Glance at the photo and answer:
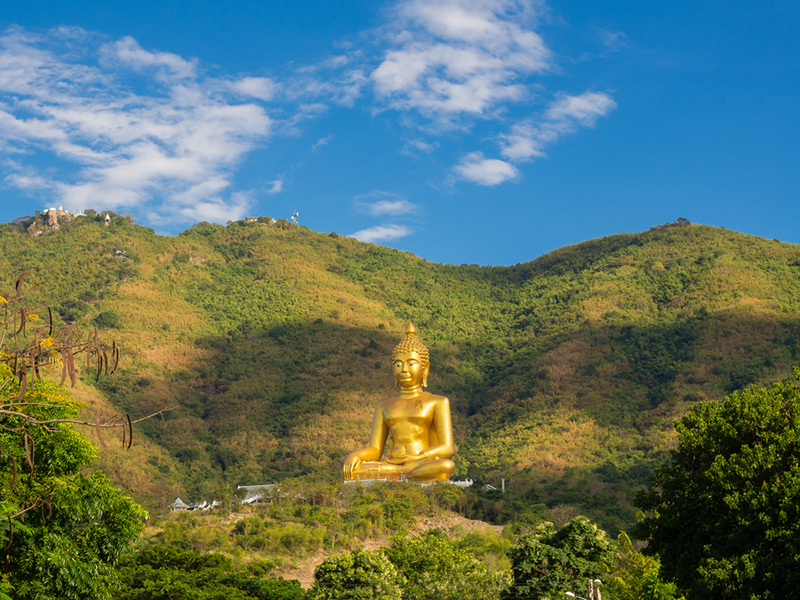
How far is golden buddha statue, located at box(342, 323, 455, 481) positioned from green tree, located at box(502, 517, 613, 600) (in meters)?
3.43

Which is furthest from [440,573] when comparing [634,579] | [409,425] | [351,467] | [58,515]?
[58,515]

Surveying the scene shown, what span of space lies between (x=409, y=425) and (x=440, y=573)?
15.7ft

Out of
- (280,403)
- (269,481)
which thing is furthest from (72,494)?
(280,403)

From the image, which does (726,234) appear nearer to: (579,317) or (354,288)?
(579,317)

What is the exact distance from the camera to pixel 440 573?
97.3 ft

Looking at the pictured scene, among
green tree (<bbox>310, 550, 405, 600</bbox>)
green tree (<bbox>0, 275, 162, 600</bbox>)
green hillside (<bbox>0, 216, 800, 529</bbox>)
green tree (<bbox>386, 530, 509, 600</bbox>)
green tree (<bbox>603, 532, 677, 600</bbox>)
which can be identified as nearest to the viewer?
green tree (<bbox>0, 275, 162, 600</bbox>)

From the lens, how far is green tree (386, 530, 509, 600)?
27.5 meters

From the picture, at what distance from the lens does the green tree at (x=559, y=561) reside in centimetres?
2772

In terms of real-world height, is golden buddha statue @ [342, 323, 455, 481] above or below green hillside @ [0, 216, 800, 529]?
below

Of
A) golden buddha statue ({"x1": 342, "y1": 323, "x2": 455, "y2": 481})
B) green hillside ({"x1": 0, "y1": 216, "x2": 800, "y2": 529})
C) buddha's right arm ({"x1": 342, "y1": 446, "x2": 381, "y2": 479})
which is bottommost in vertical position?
buddha's right arm ({"x1": 342, "y1": 446, "x2": 381, "y2": 479})

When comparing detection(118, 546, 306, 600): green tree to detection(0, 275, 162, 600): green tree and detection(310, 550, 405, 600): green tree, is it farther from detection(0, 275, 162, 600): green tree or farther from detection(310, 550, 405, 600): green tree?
detection(0, 275, 162, 600): green tree

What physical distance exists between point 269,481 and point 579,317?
131 feet

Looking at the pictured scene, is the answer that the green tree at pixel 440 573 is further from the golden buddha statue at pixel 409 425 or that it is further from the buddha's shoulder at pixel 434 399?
the buddha's shoulder at pixel 434 399

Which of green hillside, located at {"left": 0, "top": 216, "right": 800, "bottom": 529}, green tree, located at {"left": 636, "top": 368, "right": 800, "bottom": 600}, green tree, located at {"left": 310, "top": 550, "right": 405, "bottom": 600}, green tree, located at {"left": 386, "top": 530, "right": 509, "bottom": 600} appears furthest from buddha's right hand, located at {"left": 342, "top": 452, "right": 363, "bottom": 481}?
green hillside, located at {"left": 0, "top": 216, "right": 800, "bottom": 529}
